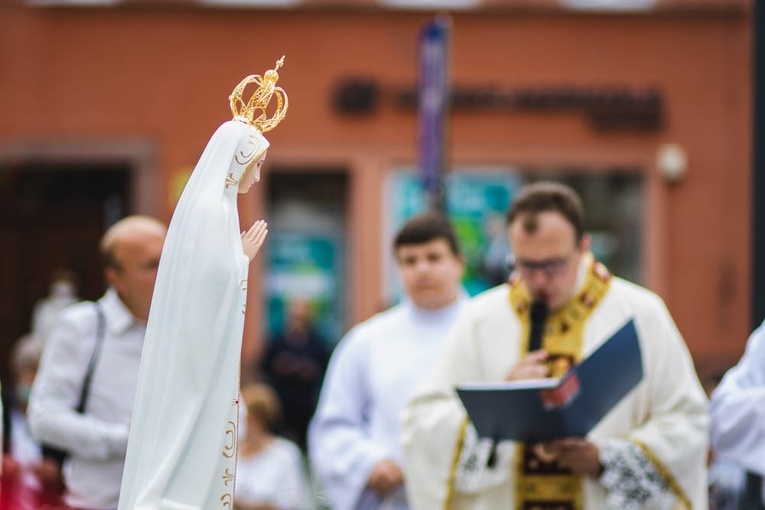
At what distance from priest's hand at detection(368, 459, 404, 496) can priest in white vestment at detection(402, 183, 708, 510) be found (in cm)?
58

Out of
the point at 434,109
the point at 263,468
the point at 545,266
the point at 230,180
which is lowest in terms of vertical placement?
the point at 263,468

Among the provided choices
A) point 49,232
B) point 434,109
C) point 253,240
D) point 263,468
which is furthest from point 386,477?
point 49,232

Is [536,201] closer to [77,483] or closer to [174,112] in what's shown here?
[77,483]

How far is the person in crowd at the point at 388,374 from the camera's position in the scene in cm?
669

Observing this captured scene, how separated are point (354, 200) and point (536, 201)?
39.0 ft

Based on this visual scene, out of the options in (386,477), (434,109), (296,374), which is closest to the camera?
(386,477)

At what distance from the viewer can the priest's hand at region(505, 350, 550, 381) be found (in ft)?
18.0

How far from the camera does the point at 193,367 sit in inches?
150

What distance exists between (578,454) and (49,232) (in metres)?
13.4

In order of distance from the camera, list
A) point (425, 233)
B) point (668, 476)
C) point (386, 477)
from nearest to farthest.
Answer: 1. point (668, 476)
2. point (386, 477)
3. point (425, 233)

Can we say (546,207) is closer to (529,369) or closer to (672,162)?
(529,369)

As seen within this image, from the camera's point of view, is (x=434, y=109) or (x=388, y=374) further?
(x=434, y=109)

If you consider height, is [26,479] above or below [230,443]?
below

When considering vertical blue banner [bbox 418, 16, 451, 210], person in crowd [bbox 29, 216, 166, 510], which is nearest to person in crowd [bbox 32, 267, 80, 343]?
vertical blue banner [bbox 418, 16, 451, 210]
